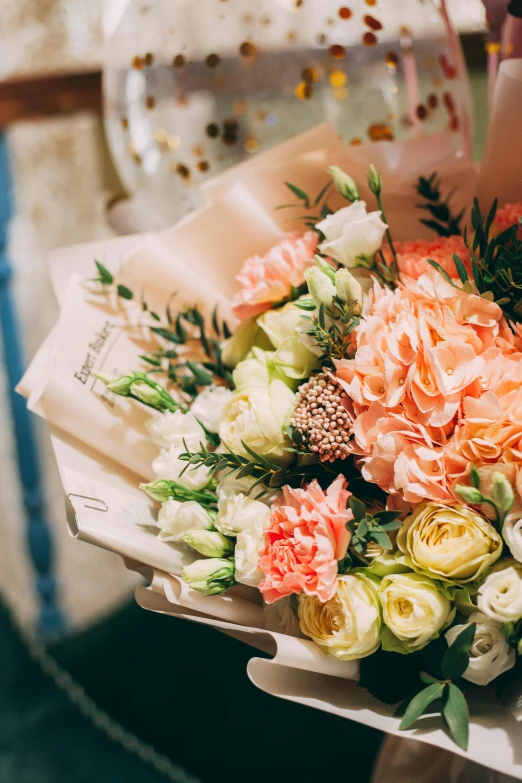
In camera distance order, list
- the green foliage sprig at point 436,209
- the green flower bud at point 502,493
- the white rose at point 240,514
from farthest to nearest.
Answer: the green foliage sprig at point 436,209 < the white rose at point 240,514 < the green flower bud at point 502,493

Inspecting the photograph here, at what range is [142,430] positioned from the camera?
0.66 meters

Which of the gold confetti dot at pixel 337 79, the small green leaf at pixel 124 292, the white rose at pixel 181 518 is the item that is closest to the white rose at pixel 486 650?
the white rose at pixel 181 518

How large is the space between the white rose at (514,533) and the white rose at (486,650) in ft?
0.20

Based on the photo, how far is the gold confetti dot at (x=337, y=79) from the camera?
72 cm

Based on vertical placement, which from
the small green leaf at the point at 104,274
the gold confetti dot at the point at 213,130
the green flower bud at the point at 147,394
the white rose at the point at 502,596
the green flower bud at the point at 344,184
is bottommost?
the white rose at the point at 502,596

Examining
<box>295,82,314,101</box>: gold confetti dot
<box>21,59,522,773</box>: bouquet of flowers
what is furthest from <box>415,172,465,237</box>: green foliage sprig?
<box>295,82,314,101</box>: gold confetti dot

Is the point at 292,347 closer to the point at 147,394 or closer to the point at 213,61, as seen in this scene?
the point at 147,394

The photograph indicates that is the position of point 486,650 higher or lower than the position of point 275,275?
lower

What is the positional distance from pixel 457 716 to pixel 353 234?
388 millimetres

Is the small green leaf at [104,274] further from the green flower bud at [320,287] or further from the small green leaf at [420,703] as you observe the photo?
the small green leaf at [420,703]

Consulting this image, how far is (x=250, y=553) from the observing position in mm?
495

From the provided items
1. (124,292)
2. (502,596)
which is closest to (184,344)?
(124,292)

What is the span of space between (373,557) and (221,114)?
58 centimetres

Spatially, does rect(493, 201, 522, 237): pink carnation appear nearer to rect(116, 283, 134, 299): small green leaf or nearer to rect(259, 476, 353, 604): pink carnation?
rect(259, 476, 353, 604): pink carnation
